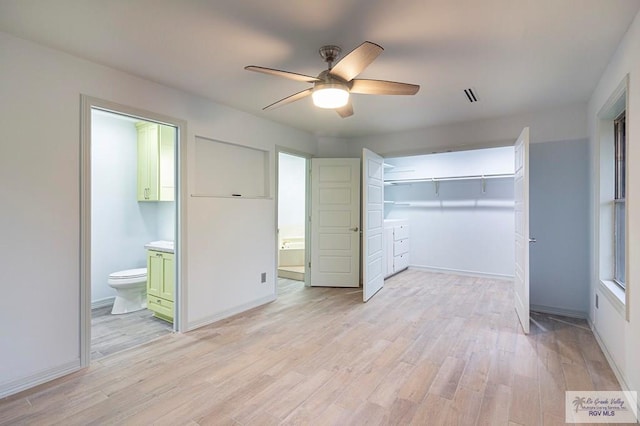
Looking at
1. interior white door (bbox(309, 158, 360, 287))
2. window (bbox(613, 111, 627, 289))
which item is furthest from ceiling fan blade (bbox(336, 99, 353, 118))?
window (bbox(613, 111, 627, 289))

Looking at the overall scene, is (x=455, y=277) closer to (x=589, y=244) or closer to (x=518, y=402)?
(x=589, y=244)

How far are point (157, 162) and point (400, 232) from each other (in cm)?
414

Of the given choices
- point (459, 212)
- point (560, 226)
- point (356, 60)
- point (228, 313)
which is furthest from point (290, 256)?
point (356, 60)

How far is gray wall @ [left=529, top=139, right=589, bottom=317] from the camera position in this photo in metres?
3.57

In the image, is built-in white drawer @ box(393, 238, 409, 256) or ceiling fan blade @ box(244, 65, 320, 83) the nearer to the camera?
ceiling fan blade @ box(244, 65, 320, 83)

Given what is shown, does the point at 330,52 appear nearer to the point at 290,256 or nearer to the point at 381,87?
the point at 381,87

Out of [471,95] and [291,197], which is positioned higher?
[471,95]

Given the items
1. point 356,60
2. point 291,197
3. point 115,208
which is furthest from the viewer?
point 291,197

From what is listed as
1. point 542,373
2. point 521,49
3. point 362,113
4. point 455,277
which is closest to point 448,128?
point 362,113

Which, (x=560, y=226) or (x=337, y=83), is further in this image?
(x=560, y=226)

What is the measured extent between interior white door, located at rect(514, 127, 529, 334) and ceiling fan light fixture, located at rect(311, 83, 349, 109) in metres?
1.98

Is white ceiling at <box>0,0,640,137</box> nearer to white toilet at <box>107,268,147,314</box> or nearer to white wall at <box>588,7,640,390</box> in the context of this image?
white wall at <box>588,7,640,390</box>

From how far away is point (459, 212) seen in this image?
584 cm

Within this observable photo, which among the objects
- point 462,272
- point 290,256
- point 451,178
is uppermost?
point 451,178
